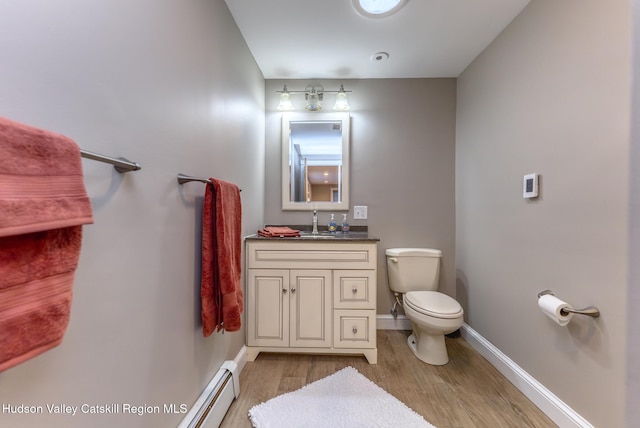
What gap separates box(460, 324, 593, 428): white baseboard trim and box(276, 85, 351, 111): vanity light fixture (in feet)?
7.14

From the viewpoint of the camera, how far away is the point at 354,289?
65.4 inches

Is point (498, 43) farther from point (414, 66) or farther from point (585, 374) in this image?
point (585, 374)

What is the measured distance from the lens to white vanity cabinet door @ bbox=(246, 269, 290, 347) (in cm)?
169

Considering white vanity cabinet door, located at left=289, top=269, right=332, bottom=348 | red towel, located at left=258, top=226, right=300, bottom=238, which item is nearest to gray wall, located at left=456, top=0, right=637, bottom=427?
white vanity cabinet door, located at left=289, top=269, right=332, bottom=348

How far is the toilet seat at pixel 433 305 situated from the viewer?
1568mm

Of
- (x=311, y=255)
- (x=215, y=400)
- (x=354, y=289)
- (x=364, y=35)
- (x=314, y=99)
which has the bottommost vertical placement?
(x=215, y=400)

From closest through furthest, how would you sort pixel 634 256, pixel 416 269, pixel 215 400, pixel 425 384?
1. pixel 634 256
2. pixel 215 400
3. pixel 425 384
4. pixel 416 269

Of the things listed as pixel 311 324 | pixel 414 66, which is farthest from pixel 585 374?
pixel 414 66

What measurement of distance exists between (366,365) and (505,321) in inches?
37.7

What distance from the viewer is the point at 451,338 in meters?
2.03

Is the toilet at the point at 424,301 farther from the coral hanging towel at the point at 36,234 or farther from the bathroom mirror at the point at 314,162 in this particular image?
the coral hanging towel at the point at 36,234

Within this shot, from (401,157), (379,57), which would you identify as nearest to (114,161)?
(379,57)

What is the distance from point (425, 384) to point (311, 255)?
105 centimetres

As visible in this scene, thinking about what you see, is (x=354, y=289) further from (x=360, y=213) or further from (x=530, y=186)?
(x=530, y=186)
